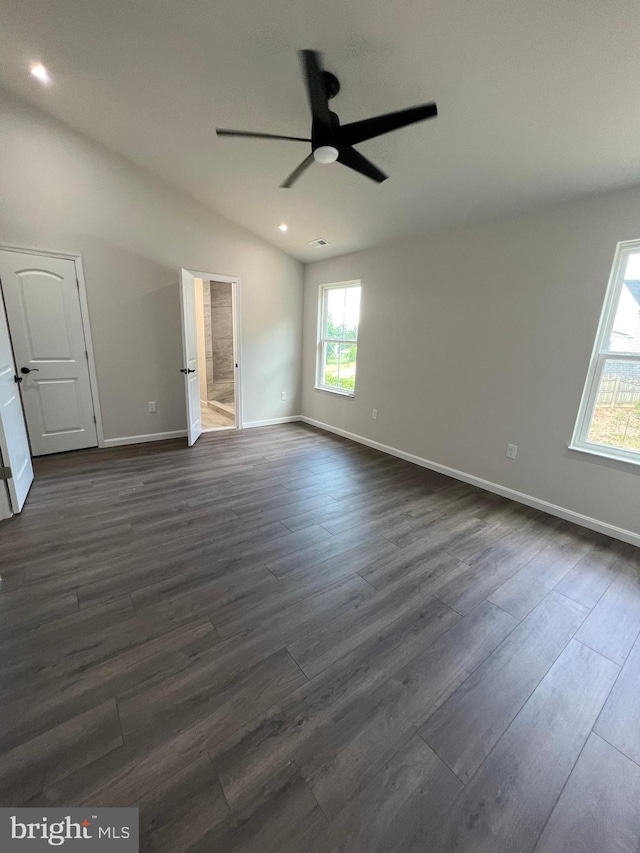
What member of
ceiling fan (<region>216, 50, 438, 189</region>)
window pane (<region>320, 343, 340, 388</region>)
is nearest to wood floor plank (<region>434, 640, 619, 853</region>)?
ceiling fan (<region>216, 50, 438, 189</region>)

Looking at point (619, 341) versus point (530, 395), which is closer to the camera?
point (619, 341)

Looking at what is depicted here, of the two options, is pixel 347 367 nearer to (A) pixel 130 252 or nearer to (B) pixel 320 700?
(A) pixel 130 252

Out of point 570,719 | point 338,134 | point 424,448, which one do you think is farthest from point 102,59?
point 570,719

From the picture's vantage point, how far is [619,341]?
2.59m

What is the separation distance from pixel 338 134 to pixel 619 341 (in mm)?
2481

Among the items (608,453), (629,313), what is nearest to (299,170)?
(629,313)

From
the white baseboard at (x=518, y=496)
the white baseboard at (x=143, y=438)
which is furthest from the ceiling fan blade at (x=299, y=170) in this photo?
the white baseboard at (x=143, y=438)

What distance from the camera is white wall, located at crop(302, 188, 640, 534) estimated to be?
265cm

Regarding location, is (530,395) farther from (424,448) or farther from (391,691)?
(391,691)

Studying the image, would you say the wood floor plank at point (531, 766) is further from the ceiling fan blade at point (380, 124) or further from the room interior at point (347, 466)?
the ceiling fan blade at point (380, 124)

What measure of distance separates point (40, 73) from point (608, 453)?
547cm

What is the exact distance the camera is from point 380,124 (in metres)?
1.78

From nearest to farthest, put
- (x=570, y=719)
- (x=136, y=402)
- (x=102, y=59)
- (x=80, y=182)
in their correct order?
(x=570, y=719) < (x=102, y=59) < (x=80, y=182) < (x=136, y=402)

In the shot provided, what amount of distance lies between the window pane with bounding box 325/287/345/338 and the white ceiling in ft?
5.31
